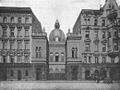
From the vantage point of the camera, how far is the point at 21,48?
65.6 ft

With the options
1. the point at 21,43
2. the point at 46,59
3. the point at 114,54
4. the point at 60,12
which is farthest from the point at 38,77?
the point at 60,12

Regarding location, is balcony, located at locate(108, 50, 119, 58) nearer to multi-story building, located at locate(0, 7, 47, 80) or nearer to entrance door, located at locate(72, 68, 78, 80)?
entrance door, located at locate(72, 68, 78, 80)

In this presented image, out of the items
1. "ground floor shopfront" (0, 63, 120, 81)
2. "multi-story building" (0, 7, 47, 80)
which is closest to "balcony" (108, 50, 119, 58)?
"ground floor shopfront" (0, 63, 120, 81)

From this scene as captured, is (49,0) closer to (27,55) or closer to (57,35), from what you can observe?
(27,55)

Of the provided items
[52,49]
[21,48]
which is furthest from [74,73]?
[21,48]

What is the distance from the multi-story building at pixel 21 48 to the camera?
19391mm

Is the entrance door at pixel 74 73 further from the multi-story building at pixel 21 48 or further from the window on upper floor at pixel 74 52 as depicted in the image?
the multi-story building at pixel 21 48

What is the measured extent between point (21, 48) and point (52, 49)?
3.15m

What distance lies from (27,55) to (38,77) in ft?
7.06

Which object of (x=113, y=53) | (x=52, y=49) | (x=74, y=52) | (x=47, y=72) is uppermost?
(x=52, y=49)

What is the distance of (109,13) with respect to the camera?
18.8 m

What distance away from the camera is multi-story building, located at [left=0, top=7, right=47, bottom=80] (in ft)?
63.6

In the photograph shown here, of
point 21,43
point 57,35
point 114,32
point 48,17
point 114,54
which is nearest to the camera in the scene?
point 48,17

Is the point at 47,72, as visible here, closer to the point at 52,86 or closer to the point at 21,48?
the point at 21,48
